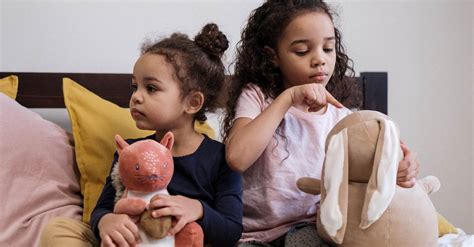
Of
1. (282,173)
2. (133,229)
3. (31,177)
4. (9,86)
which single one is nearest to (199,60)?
(282,173)

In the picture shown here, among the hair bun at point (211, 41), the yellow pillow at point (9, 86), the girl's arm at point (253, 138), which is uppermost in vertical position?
the hair bun at point (211, 41)

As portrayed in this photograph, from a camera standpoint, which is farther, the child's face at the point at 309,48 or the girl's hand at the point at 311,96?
the child's face at the point at 309,48

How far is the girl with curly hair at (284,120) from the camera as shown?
3.58 ft

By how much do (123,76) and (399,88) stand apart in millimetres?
976

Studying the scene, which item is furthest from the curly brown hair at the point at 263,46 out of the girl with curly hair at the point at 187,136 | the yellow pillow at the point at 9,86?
the yellow pillow at the point at 9,86

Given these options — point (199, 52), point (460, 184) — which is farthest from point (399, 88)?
point (199, 52)

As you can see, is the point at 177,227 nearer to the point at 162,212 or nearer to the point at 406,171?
the point at 162,212

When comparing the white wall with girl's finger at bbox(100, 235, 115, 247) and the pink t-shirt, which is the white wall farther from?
girl's finger at bbox(100, 235, 115, 247)

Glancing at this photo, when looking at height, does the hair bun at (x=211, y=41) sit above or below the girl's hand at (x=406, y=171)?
above

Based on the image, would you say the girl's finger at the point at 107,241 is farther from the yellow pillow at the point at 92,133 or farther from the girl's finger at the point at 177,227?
the yellow pillow at the point at 92,133

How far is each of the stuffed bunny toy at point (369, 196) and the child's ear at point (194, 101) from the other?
31cm

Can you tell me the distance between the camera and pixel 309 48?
3.91ft

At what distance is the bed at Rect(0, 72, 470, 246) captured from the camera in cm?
124

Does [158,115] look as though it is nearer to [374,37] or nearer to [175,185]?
[175,185]
